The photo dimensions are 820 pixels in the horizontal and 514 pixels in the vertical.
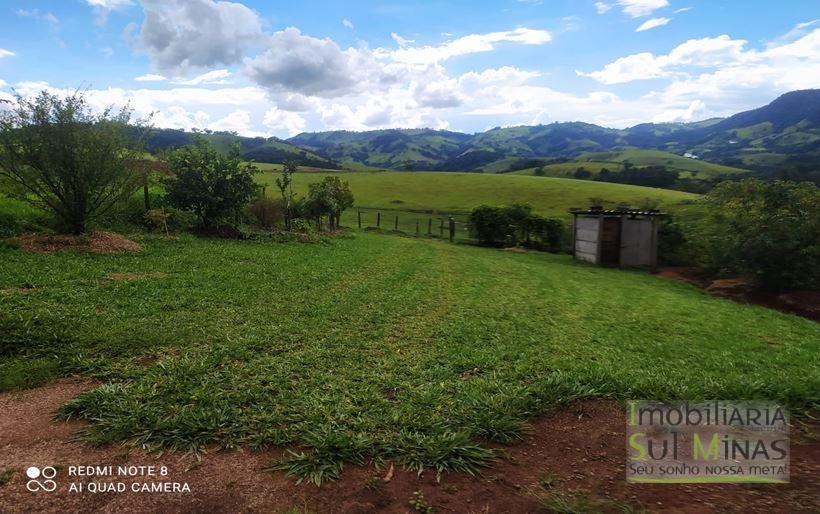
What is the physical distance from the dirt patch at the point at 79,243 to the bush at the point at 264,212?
444 inches

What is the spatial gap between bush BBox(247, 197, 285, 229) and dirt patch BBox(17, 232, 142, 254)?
444 inches

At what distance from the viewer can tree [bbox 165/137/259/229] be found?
2034 cm

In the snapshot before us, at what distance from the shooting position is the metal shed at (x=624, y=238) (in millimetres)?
27156

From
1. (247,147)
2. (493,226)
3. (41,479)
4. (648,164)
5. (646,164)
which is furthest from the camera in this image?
(247,147)

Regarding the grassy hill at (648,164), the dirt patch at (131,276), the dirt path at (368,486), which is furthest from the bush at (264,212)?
the grassy hill at (648,164)

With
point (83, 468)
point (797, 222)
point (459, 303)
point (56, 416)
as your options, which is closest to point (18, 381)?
point (56, 416)

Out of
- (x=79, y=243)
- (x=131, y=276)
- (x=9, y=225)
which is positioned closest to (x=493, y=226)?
(x=79, y=243)

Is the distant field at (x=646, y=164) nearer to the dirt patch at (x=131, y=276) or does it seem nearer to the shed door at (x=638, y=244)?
the shed door at (x=638, y=244)

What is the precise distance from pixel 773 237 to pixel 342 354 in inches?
792

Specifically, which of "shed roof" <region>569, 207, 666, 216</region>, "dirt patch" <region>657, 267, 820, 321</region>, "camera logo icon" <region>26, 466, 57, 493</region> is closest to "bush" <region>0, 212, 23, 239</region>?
"camera logo icon" <region>26, 466, 57, 493</region>

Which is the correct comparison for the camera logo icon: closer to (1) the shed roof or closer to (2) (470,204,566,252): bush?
(1) the shed roof

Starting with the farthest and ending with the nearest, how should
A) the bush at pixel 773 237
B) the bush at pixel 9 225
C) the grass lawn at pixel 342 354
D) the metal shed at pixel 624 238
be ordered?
the metal shed at pixel 624 238 < the bush at pixel 773 237 < the bush at pixel 9 225 < the grass lawn at pixel 342 354

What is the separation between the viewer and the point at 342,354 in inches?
279

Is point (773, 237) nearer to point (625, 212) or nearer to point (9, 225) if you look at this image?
point (625, 212)
